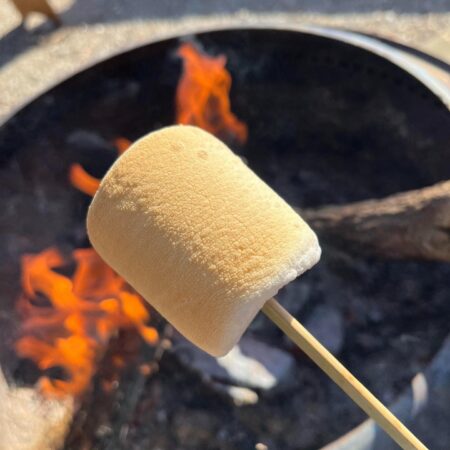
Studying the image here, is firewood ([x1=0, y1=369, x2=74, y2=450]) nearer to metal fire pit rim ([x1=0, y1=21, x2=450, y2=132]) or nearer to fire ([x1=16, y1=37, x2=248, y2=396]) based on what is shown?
fire ([x1=16, y1=37, x2=248, y2=396])

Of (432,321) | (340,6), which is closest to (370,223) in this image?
(432,321)

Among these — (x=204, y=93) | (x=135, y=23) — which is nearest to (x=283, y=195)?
(x=204, y=93)

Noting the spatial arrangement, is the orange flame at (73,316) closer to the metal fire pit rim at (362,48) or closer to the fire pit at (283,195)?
the fire pit at (283,195)

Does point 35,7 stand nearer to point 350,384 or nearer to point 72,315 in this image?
point 72,315

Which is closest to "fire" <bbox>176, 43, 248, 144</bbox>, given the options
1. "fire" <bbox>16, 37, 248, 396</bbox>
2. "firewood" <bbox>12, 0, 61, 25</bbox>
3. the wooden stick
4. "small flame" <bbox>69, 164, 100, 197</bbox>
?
"fire" <bbox>16, 37, 248, 396</bbox>

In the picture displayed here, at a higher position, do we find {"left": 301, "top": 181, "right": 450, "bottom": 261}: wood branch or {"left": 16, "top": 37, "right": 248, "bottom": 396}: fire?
{"left": 301, "top": 181, "right": 450, "bottom": 261}: wood branch
